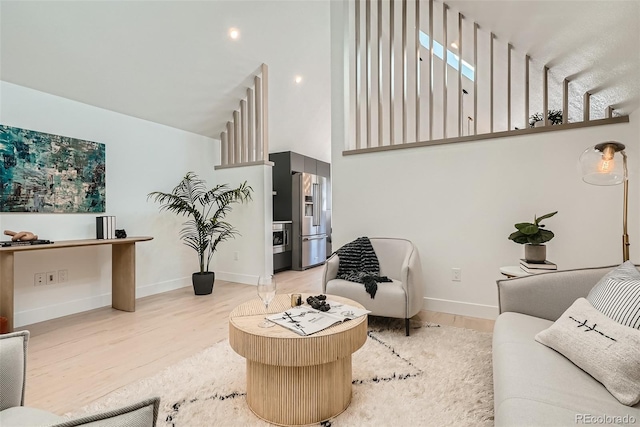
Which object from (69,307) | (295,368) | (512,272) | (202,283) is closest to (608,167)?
(512,272)

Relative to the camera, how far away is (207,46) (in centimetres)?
363

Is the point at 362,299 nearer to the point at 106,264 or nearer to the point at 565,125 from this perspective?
the point at 565,125

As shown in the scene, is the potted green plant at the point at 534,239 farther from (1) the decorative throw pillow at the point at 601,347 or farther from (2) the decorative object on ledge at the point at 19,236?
(2) the decorative object on ledge at the point at 19,236

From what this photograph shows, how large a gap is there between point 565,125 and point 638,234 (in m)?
1.00

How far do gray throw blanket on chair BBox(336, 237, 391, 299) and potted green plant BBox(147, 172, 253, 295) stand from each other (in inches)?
77.0

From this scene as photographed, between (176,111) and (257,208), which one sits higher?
(176,111)

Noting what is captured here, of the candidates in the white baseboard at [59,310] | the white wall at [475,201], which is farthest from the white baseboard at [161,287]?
the white wall at [475,201]

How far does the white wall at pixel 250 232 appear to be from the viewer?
176 inches

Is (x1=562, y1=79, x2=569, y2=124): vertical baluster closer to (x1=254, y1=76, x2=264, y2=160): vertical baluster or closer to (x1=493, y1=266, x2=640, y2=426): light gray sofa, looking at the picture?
(x1=493, y1=266, x2=640, y2=426): light gray sofa

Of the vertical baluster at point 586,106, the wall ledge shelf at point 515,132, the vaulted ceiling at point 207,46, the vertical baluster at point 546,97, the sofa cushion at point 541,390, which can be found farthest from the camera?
the vertical baluster at point 546,97

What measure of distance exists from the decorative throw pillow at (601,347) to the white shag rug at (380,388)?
537 mm

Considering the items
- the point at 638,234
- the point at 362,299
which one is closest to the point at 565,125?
the point at 638,234

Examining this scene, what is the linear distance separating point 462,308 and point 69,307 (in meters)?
3.97

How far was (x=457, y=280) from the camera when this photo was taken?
304 centimetres
